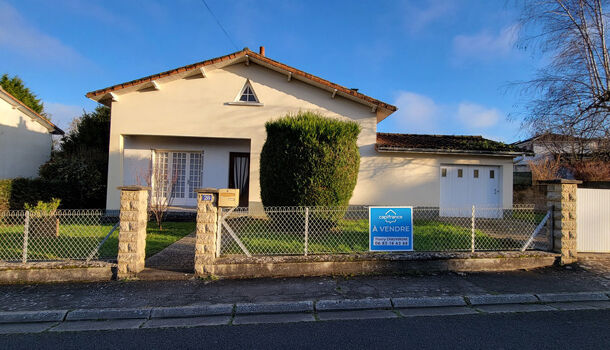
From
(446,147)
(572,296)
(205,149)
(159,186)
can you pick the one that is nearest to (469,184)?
(446,147)

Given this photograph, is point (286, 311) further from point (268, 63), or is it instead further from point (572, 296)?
point (268, 63)

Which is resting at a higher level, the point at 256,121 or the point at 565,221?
the point at 256,121

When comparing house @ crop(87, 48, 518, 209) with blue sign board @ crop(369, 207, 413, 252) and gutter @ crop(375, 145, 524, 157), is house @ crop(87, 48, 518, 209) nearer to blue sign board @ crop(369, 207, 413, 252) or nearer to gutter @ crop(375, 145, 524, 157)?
gutter @ crop(375, 145, 524, 157)

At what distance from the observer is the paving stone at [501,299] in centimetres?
428

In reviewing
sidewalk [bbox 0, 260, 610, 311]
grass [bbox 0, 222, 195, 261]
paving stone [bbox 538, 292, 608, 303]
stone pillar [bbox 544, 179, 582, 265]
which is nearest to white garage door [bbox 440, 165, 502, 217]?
stone pillar [bbox 544, 179, 582, 265]

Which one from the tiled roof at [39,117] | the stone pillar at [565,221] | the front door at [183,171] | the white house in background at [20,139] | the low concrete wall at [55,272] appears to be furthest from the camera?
the tiled roof at [39,117]

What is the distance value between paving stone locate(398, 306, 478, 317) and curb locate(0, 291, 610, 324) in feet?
0.18

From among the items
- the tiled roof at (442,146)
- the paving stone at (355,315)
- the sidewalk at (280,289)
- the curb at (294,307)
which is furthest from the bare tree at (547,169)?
the paving stone at (355,315)

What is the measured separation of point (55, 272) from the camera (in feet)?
16.0

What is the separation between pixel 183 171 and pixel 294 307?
30.1 feet

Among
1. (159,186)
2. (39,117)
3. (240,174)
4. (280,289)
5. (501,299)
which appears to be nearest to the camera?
(501,299)

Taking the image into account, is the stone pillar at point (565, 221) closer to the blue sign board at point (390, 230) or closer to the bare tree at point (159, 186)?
the blue sign board at point (390, 230)

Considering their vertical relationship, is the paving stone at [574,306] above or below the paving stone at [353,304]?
above

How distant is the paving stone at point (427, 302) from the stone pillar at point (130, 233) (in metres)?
4.20
